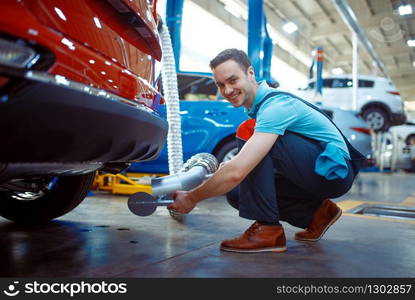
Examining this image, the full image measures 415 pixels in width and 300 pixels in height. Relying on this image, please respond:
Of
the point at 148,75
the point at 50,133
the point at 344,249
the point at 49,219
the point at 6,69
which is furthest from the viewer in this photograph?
the point at 49,219

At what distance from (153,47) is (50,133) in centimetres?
65

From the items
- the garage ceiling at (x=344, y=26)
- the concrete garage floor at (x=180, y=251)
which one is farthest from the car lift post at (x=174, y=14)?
the garage ceiling at (x=344, y=26)

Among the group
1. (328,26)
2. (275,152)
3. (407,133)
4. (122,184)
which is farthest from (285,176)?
(407,133)

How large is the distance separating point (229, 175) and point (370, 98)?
8.36 meters

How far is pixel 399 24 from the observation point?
12641mm

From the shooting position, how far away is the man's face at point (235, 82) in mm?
1652

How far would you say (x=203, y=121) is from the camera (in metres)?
3.97

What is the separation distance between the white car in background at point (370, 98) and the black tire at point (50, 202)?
7218 mm

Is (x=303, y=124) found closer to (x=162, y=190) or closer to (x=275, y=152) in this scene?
(x=275, y=152)

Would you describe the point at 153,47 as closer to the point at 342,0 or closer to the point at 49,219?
the point at 49,219

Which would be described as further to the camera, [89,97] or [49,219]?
[49,219]

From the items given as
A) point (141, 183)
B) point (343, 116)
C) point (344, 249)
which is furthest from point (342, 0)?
point (344, 249)

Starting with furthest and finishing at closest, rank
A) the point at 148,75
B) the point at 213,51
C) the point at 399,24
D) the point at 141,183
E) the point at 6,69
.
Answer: the point at 399,24, the point at 213,51, the point at 141,183, the point at 148,75, the point at 6,69

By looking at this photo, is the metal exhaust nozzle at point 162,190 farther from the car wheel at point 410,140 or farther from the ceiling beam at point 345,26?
the car wheel at point 410,140
